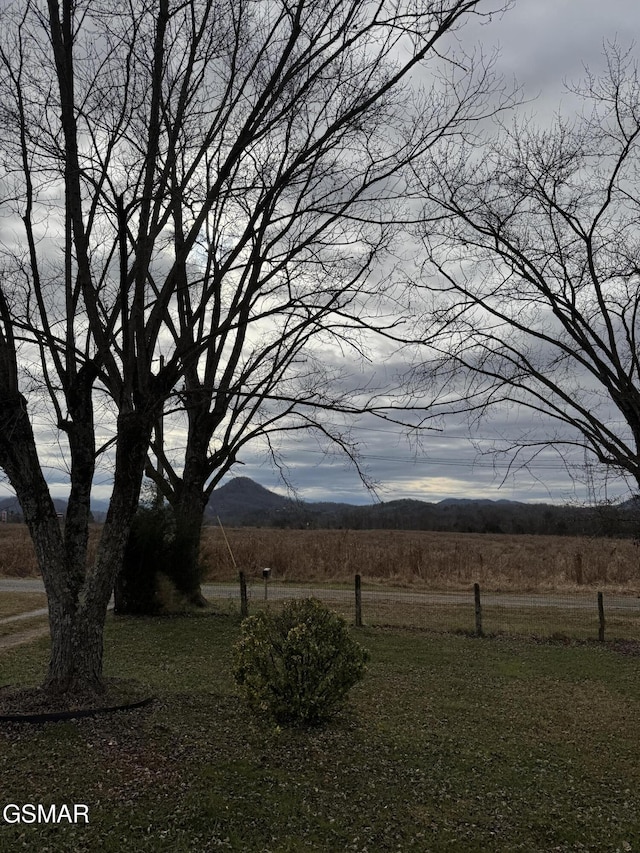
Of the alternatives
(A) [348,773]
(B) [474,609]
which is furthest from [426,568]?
(A) [348,773]

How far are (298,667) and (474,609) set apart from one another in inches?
431

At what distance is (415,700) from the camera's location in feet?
24.7

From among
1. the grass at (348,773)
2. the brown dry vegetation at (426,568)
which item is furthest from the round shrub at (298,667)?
the brown dry vegetation at (426,568)

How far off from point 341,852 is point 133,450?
4.06m

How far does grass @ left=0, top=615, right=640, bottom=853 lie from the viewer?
4137 mm

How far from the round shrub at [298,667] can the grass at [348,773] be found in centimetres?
22

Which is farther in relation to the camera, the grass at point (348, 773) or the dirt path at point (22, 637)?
the dirt path at point (22, 637)

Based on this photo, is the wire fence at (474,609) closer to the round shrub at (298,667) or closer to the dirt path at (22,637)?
the dirt path at (22,637)

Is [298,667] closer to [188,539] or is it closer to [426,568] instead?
[188,539]

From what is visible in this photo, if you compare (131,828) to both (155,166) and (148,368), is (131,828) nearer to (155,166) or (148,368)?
(148,368)

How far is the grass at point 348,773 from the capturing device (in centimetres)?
414

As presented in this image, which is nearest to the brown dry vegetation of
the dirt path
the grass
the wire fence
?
the wire fence

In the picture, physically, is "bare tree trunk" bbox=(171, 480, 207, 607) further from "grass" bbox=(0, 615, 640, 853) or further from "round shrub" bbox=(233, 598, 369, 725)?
"round shrub" bbox=(233, 598, 369, 725)

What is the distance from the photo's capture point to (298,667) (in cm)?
616
